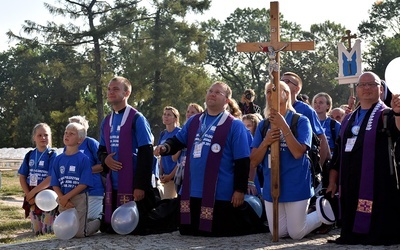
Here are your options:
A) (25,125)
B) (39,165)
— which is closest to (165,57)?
(25,125)

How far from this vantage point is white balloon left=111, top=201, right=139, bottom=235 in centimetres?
842

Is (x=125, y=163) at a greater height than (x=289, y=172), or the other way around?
(x=125, y=163)

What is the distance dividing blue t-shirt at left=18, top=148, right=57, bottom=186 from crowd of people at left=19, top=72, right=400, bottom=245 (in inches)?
33.1

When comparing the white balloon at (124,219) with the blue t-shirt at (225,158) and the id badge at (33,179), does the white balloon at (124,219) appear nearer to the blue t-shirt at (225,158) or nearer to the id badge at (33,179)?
the blue t-shirt at (225,158)

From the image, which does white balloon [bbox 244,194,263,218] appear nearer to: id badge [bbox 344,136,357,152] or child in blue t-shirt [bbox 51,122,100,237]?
id badge [bbox 344,136,357,152]

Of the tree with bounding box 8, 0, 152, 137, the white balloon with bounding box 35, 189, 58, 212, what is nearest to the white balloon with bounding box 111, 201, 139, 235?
the white balloon with bounding box 35, 189, 58, 212

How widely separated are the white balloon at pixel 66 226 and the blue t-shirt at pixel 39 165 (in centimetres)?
211

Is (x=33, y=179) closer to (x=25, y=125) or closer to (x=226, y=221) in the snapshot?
(x=226, y=221)

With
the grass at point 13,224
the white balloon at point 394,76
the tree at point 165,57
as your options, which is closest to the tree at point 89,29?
the tree at point 165,57

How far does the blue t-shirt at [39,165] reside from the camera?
10.6 m

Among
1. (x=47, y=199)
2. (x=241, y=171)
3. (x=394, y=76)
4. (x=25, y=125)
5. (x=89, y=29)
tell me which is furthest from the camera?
(x=25, y=125)

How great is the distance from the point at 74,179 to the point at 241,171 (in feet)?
6.86

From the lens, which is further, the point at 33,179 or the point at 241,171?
the point at 33,179

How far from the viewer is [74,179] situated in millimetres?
8938
